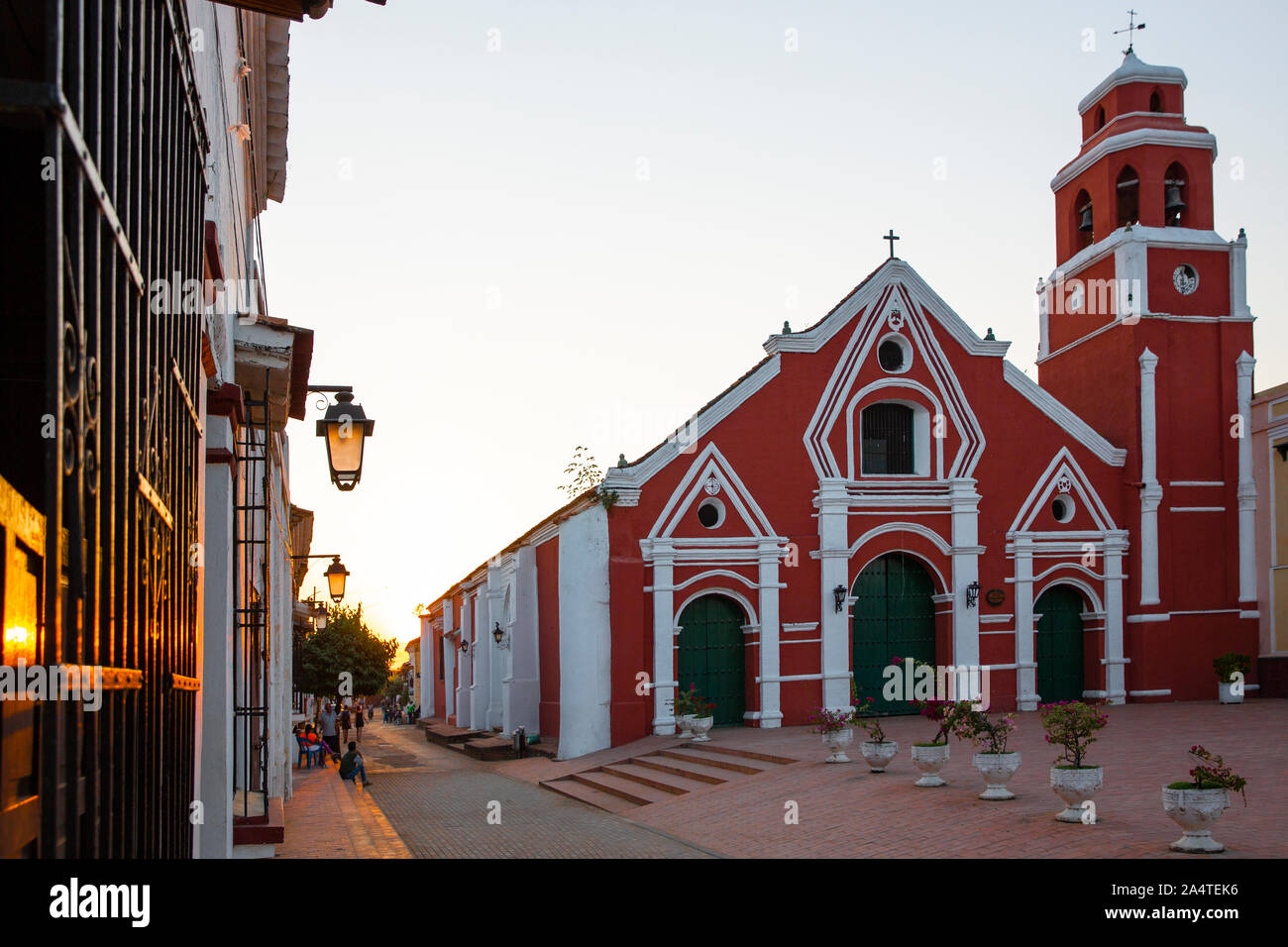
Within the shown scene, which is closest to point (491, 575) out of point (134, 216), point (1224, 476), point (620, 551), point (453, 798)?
point (620, 551)

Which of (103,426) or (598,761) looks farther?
(598,761)

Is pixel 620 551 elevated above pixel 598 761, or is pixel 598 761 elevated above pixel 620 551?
pixel 620 551

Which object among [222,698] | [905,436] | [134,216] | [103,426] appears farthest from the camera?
[905,436]

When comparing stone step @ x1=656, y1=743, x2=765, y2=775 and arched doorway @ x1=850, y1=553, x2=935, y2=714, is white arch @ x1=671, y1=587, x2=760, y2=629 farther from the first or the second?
stone step @ x1=656, y1=743, x2=765, y2=775

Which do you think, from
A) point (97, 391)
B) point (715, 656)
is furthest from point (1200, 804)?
point (715, 656)

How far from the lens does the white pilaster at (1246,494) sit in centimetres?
2816

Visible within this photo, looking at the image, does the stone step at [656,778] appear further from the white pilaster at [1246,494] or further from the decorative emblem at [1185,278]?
the decorative emblem at [1185,278]

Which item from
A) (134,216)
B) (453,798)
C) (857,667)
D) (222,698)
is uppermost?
(134,216)

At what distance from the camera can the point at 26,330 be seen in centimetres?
350

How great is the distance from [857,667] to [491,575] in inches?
487

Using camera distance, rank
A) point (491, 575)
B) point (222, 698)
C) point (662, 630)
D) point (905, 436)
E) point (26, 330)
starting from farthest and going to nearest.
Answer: point (491, 575)
point (905, 436)
point (662, 630)
point (222, 698)
point (26, 330)

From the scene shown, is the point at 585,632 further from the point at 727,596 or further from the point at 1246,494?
the point at 1246,494

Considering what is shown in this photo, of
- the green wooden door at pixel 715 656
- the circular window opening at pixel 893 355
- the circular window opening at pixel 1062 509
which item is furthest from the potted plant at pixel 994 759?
the circular window opening at pixel 1062 509
